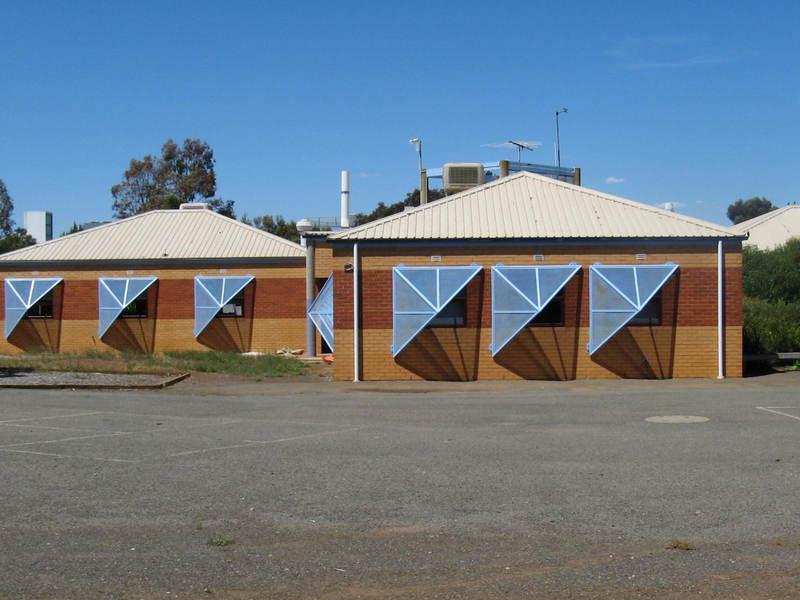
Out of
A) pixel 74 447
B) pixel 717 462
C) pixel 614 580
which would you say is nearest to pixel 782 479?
pixel 717 462

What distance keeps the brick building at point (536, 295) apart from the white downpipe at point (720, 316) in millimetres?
25

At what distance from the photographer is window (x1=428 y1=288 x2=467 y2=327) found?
23.3m

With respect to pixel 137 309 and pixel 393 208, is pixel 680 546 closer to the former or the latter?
pixel 137 309

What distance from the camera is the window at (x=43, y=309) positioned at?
113 ft

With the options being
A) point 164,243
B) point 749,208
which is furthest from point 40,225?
point 749,208

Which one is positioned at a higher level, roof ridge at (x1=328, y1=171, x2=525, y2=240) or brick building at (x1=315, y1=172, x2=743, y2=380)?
roof ridge at (x1=328, y1=171, x2=525, y2=240)

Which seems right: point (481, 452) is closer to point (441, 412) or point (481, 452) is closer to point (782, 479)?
point (782, 479)

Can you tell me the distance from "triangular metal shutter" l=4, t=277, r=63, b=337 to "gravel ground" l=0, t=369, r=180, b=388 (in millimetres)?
9365

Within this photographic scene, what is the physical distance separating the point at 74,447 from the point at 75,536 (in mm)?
5256

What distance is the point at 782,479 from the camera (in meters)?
9.93

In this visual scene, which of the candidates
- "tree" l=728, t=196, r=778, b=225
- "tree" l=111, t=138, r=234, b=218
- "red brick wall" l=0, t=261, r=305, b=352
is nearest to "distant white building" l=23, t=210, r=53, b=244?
"tree" l=111, t=138, r=234, b=218

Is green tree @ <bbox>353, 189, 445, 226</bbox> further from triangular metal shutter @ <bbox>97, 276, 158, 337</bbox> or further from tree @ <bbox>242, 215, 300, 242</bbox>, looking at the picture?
triangular metal shutter @ <bbox>97, 276, 158, 337</bbox>

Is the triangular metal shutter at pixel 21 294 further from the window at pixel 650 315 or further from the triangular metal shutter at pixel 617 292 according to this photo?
the window at pixel 650 315

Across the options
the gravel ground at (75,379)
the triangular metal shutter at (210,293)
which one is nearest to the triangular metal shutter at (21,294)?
the triangular metal shutter at (210,293)
